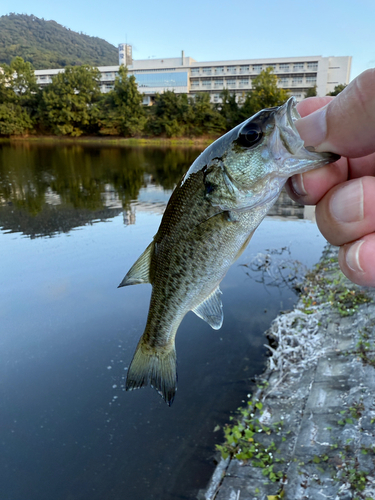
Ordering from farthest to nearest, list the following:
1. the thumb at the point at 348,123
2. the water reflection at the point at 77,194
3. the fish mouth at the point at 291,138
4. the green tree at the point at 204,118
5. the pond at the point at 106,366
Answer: the green tree at the point at 204,118
the water reflection at the point at 77,194
the pond at the point at 106,366
the fish mouth at the point at 291,138
the thumb at the point at 348,123

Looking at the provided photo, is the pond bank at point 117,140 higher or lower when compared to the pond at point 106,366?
higher

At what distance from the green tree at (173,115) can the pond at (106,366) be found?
58.3m

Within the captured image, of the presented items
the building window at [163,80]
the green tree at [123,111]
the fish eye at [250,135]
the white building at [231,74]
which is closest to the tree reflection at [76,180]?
the fish eye at [250,135]

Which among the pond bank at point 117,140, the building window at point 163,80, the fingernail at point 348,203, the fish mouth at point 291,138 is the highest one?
the building window at point 163,80

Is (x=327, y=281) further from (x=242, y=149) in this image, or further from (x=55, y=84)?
(x=55, y=84)

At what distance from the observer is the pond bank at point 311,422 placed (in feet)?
11.9

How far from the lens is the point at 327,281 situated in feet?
30.4

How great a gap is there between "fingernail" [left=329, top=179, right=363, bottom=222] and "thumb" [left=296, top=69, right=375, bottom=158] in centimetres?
20

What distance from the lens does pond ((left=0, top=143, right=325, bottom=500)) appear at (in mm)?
4867

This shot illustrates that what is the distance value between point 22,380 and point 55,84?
267 ft

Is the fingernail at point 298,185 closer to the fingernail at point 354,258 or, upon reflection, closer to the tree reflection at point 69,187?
the fingernail at point 354,258

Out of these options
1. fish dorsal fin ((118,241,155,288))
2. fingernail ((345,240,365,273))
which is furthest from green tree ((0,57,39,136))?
fingernail ((345,240,365,273))

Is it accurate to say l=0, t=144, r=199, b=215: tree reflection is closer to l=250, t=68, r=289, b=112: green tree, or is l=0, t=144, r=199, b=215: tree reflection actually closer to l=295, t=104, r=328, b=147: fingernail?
l=295, t=104, r=328, b=147: fingernail

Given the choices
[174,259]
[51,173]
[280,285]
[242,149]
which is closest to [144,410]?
[174,259]
